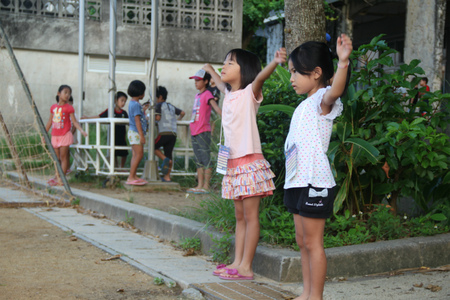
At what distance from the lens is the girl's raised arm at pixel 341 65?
3.05 metres

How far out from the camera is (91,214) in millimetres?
7297

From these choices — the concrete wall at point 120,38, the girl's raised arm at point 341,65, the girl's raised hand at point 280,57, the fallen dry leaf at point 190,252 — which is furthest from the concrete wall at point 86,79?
the girl's raised arm at point 341,65

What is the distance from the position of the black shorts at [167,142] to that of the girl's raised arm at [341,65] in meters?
6.28

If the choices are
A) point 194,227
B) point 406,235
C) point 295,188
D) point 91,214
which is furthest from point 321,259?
point 91,214

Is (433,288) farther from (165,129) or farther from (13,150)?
(13,150)

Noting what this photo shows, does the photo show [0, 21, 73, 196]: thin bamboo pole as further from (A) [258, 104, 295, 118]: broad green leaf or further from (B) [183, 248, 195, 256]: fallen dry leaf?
(A) [258, 104, 295, 118]: broad green leaf

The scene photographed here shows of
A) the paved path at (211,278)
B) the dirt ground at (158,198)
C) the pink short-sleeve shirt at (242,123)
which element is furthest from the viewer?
the dirt ground at (158,198)

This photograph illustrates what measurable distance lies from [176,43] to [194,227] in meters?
12.3

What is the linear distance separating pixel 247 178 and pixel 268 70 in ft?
2.66

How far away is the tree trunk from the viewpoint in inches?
219

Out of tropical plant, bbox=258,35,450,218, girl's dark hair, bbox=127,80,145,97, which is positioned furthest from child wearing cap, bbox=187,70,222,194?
tropical plant, bbox=258,35,450,218

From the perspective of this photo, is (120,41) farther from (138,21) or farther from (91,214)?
(91,214)

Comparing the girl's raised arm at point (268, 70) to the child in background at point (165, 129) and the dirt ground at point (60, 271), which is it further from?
the child in background at point (165, 129)

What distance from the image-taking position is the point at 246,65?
4383 millimetres
